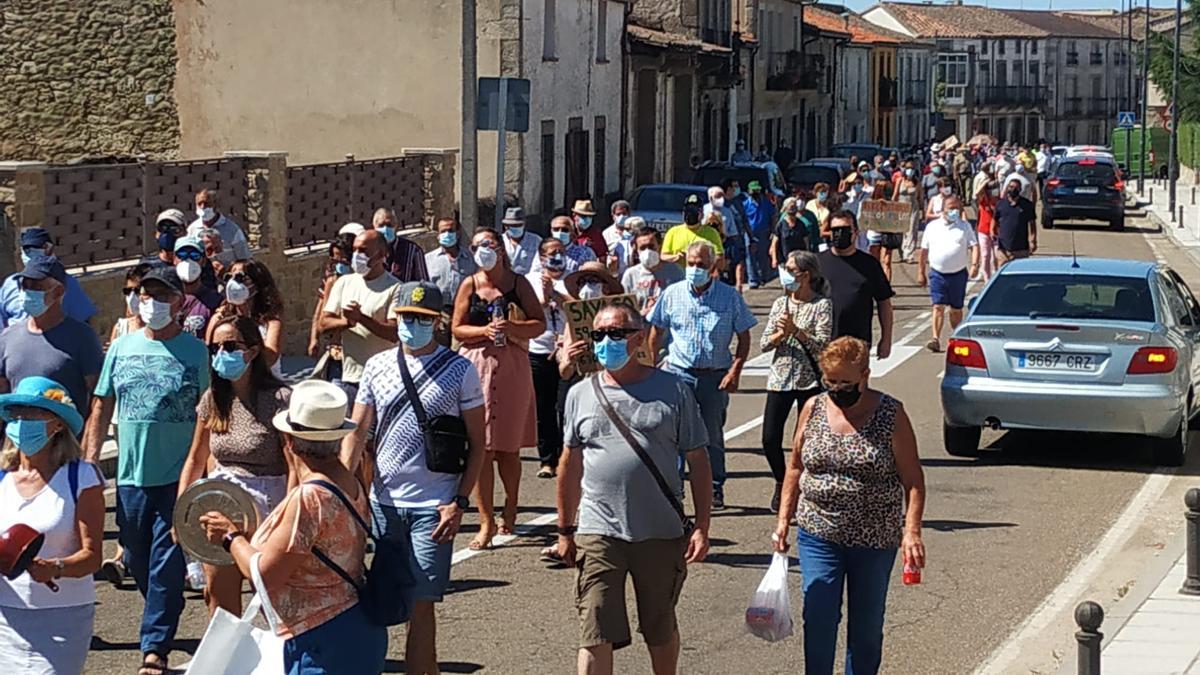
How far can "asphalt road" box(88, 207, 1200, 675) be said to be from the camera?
29.6ft

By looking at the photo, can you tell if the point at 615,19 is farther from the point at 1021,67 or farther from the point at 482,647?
the point at 1021,67

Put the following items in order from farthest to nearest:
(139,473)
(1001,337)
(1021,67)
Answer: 1. (1021,67)
2. (1001,337)
3. (139,473)

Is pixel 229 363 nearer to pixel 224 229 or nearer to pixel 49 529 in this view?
pixel 49 529

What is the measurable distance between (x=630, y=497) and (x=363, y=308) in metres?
4.31

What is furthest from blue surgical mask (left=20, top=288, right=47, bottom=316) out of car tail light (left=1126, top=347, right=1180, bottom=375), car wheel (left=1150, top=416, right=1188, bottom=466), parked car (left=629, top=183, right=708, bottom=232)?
parked car (left=629, top=183, right=708, bottom=232)

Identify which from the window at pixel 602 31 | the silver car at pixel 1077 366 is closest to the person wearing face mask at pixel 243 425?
the silver car at pixel 1077 366

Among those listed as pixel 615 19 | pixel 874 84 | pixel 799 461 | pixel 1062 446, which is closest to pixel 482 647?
pixel 799 461

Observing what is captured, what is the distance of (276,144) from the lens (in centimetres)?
3112

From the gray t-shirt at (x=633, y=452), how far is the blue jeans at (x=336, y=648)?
5.62ft

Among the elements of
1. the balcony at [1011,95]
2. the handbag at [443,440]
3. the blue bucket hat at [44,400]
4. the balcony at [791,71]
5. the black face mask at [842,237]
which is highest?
the balcony at [1011,95]

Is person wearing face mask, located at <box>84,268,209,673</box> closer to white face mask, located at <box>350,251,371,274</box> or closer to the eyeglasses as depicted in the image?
the eyeglasses

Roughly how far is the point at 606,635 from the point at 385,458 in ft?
4.01

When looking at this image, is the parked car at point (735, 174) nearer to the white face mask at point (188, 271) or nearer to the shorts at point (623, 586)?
the white face mask at point (188, 271)

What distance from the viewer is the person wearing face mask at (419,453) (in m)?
7.78
